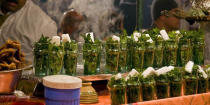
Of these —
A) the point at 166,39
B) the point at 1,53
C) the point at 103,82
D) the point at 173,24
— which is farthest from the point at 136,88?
the point at 173,24

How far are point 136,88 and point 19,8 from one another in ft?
6.18

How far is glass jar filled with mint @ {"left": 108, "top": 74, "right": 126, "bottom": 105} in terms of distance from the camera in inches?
94.6

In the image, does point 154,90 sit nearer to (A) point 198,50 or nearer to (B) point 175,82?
(B) point 175,82

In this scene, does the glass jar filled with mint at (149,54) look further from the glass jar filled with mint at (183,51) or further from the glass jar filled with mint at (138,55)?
the glass jar filled with mint at (183,51)

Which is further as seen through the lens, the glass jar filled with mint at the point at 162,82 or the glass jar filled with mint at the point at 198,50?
the glass jar filled with mint at the point at 198,50

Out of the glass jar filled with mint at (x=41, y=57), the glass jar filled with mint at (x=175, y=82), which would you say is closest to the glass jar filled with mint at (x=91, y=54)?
the glass jar filled with mint at (x=41, y=57)

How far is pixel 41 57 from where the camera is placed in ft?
8.46

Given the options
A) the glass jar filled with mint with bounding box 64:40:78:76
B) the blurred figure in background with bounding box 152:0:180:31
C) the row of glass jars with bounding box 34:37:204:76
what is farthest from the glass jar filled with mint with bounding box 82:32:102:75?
the blurred figure in background with bounding box 152:0:180:31

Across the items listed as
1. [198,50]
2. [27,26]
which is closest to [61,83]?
[198,50]

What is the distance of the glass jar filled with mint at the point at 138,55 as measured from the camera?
114 inches

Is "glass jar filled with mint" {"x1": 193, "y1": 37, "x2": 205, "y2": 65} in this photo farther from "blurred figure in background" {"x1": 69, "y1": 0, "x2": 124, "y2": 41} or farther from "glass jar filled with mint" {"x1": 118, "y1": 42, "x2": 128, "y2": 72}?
"blurred figure in background" {"x1": 69, "y1": 0, "x2": 124, "y2": 41}

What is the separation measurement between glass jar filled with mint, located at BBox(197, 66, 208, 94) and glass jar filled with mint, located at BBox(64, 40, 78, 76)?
1.03 meters

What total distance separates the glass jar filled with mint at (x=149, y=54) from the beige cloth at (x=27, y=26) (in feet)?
4.57

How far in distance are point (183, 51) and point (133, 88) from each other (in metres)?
0.93
